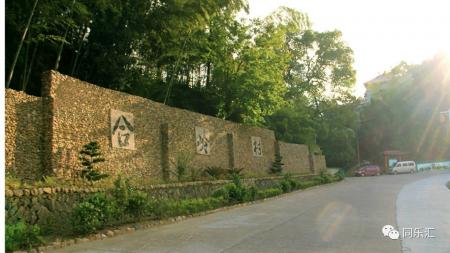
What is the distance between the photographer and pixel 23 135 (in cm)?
1152

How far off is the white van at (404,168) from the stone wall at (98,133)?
3199 cm

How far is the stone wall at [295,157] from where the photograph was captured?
31520 mm

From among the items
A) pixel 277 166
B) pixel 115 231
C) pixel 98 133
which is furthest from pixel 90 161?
pixel 277 166

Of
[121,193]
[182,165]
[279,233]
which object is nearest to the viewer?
[279,233]

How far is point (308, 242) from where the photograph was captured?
27.4 feet

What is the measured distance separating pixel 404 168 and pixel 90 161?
4307cm

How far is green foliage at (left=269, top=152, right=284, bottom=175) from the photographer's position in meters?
28.4

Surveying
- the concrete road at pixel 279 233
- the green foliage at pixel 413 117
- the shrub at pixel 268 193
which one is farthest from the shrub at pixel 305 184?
the green foliage at pixel 413 117

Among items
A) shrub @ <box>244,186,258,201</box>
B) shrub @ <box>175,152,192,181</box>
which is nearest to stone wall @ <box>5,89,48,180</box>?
shrub @ <box>175,152,192,181</box>

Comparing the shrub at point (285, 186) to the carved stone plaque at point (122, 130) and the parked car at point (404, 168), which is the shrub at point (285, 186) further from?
the parked car at point (404, 168)

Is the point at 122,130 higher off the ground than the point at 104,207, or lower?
higher

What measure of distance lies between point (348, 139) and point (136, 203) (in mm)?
40578

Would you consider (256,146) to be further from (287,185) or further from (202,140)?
(202,140)

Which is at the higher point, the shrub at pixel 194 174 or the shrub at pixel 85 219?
the shrub at pixel 194 174
